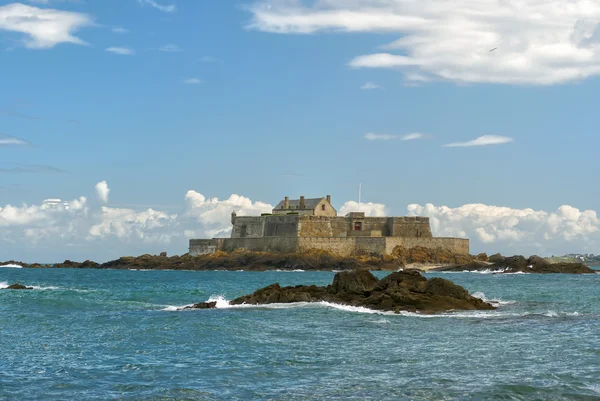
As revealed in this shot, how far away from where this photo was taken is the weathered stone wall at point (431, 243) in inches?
2641

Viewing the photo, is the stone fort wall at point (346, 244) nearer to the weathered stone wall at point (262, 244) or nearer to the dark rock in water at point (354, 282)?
the weathered stone wall at point (262, 244)

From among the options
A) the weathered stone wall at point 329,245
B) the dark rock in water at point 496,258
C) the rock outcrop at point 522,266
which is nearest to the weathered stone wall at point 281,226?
the weathered stone wall at point 329,245

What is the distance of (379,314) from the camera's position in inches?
821

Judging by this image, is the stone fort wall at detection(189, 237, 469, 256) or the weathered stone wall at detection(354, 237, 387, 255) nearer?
the weathered stone wall at detection(354, 237, 387, 255)

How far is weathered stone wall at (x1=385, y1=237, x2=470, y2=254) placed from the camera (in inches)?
2641

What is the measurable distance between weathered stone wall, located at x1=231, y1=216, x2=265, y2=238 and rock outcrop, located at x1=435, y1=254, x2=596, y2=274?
17.1m

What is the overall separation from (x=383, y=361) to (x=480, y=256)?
61.0 m

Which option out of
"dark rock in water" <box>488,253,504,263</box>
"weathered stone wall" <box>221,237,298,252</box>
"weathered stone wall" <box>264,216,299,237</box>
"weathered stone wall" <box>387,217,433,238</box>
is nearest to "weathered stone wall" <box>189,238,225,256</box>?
"weathered stone wall" <box>221,237,298,252</box>

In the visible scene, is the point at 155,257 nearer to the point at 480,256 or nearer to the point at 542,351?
the point at 480,256

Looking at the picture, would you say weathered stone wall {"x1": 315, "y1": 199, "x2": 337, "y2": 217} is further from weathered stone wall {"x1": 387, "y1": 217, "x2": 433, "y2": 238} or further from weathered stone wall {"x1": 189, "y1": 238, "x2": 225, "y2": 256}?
weathered stone wall {"x1": 189, "y1": 238, "x2": 225, "y2": 256}

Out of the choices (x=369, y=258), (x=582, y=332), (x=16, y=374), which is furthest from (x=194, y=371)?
(x=369, y=258)

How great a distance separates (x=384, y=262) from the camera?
6456cm

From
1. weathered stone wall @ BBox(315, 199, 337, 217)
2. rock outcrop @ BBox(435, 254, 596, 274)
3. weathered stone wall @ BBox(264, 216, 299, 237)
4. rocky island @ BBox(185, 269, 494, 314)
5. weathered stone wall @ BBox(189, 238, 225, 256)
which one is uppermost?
weathered stone wall @ BBox(315, 199, 337, 217)

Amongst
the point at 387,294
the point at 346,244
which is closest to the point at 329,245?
the point at 346,244
